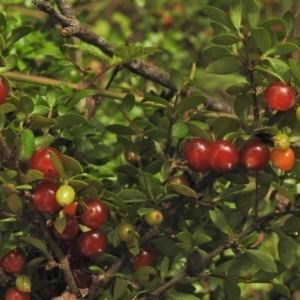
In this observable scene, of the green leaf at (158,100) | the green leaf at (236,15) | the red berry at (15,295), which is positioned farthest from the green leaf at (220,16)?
the red berry at (15,295)

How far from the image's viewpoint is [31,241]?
2.14ft

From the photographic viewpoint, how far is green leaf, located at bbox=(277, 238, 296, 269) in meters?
0.68

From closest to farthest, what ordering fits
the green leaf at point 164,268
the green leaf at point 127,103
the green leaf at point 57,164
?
1. the green leaf at point 57,164
2. the green leaf at point 164,268
3. the green leaf at point 127,103

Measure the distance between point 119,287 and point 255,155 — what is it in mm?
195

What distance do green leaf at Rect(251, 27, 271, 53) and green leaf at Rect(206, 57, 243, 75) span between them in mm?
30

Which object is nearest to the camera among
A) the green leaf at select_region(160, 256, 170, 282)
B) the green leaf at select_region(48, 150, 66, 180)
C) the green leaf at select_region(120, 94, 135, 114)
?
the green leaf at select_region(48, 150, 66, 180)

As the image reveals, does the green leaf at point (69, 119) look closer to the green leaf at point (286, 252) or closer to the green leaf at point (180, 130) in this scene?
the green leaf at point (180, 130)

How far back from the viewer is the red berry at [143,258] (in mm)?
679

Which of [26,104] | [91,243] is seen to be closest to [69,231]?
[91,243]

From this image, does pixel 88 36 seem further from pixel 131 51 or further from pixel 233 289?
pixel 233 289

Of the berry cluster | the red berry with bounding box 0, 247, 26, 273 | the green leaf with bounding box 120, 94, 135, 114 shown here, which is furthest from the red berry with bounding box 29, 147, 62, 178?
the green leaf with bounding box 120, 94, 135, 114

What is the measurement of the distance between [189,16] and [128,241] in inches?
50.7

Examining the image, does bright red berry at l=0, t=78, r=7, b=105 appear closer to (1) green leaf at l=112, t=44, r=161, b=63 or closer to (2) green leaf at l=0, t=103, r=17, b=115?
(2) green leaf at l=0, t=103, r=17, b=115

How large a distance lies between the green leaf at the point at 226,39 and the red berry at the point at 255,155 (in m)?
0.10
